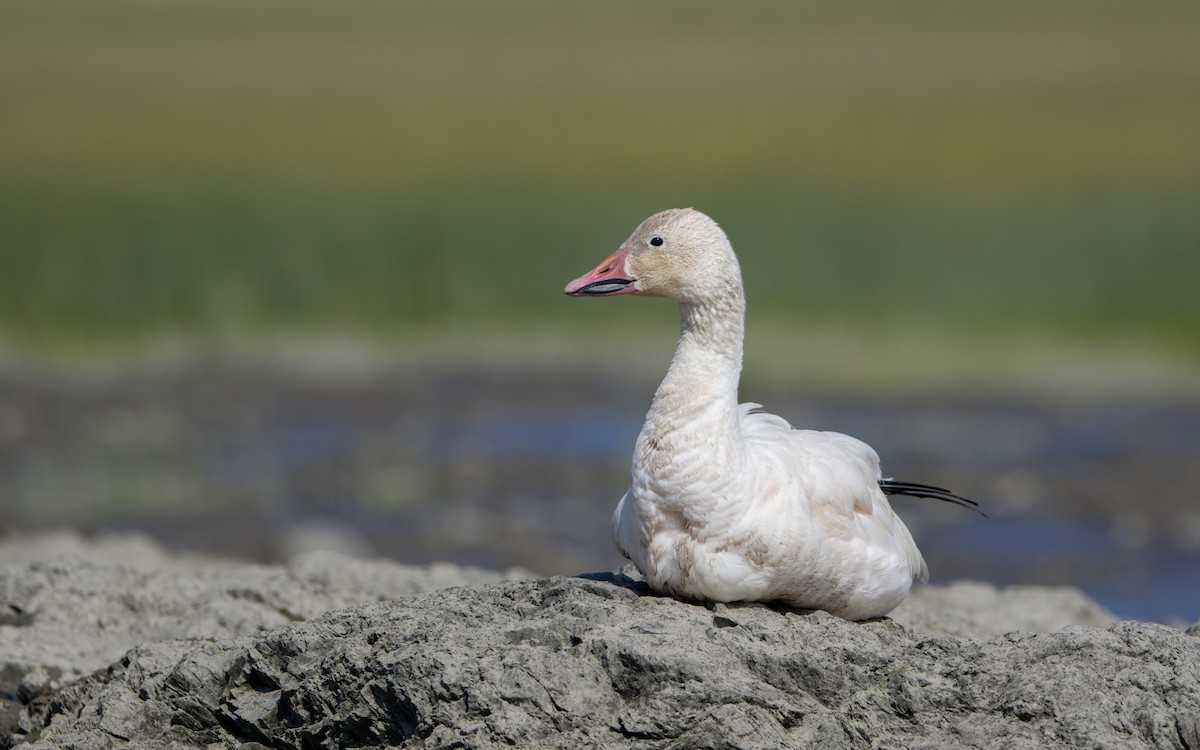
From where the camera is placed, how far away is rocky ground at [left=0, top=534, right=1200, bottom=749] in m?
3.99

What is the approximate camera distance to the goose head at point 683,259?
187 inches

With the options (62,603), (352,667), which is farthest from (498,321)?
(352,667)

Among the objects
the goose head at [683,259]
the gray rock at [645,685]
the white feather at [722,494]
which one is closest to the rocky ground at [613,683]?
the gray rock at [645,685]

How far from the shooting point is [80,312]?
47.1 feet

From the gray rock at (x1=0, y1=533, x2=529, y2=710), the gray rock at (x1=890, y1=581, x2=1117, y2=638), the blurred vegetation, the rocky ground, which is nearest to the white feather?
the rocky ground

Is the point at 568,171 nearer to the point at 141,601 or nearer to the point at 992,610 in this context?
the point at 992,610

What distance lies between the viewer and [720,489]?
453cm

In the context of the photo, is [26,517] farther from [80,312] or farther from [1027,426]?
[1027,426]

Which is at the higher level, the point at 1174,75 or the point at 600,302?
the point at 1174,75

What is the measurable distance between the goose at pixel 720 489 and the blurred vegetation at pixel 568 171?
9635mm

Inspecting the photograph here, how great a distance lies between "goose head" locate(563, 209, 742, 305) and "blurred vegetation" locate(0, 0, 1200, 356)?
9670 mm

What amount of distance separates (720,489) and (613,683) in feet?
2.37

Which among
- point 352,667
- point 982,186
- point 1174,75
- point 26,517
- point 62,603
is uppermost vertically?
point 1174,75

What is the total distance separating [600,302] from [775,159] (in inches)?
200
